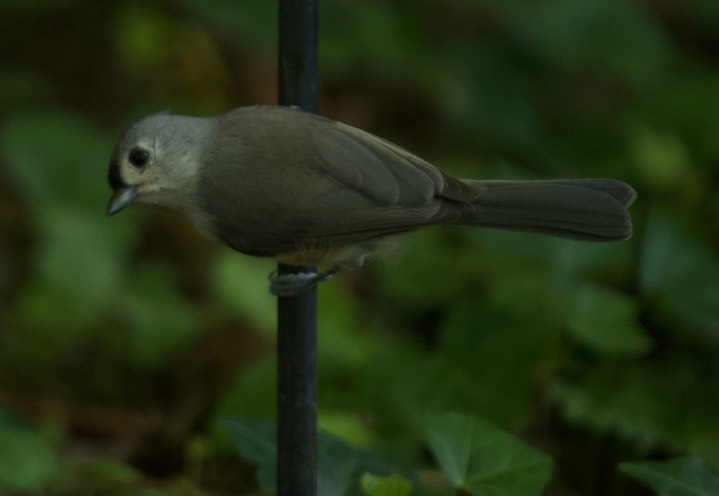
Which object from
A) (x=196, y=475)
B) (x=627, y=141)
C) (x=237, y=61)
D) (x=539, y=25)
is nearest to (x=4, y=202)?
(x=237, y=61)

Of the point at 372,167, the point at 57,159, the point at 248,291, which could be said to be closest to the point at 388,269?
the point at 248,291

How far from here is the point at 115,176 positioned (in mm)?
2074

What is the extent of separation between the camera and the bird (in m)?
2.00

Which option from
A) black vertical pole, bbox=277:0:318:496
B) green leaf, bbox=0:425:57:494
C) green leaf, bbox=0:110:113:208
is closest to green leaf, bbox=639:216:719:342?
black vertical pole, bbox=277:0:318:496

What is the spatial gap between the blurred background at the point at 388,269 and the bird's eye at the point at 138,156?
0.66m

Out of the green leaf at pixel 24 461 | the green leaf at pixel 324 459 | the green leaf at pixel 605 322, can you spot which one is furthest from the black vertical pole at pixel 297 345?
the green leaf at pixel 605 322

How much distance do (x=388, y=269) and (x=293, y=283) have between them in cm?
172

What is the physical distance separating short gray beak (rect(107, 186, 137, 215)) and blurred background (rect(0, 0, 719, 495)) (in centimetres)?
66

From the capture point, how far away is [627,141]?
438 cm

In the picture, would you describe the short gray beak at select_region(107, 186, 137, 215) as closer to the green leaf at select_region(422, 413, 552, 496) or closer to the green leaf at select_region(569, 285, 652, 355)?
the green leaf at select_region(422, 413, 552, 496)

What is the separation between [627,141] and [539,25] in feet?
2.05

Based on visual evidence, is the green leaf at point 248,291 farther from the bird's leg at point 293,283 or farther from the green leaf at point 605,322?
the bird's leg at point 293,283

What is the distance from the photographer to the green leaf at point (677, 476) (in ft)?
6.58

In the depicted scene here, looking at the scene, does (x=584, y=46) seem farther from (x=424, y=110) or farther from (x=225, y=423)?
(x=225, y=423)
